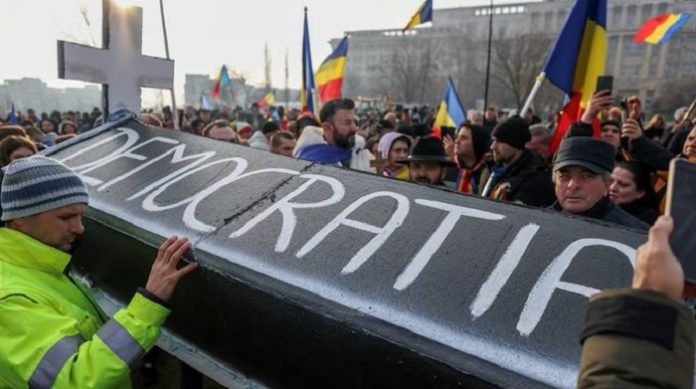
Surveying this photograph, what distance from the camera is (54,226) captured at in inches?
70.2

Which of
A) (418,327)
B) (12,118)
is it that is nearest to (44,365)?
(418,327)

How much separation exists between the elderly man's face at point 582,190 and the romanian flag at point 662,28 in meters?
9.08

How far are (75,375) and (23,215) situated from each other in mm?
643

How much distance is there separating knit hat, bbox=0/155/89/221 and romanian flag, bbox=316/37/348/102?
703cm

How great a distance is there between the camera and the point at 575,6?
479cm

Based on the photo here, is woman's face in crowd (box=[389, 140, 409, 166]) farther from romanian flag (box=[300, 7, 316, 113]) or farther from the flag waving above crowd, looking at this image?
romanian flag (box=[300, 7, 316, 113])

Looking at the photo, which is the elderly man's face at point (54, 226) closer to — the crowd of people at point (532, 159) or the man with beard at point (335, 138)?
the crowd of people at point (532, 159)

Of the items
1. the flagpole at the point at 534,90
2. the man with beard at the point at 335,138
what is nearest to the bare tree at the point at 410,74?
the flagpole at the point at 534,90

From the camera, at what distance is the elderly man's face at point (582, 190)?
2.45m

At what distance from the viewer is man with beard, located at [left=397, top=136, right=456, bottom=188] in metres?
3.70

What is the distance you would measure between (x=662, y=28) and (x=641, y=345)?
37.7 feet

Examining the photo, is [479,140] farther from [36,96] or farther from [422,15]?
[36,96]

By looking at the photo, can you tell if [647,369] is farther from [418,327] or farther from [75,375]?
[75,375]

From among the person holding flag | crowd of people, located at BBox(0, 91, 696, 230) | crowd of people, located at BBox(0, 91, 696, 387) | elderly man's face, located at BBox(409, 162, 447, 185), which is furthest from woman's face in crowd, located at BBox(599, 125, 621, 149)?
elderly man's face, located at BBox(409, 162, 447, 185)
